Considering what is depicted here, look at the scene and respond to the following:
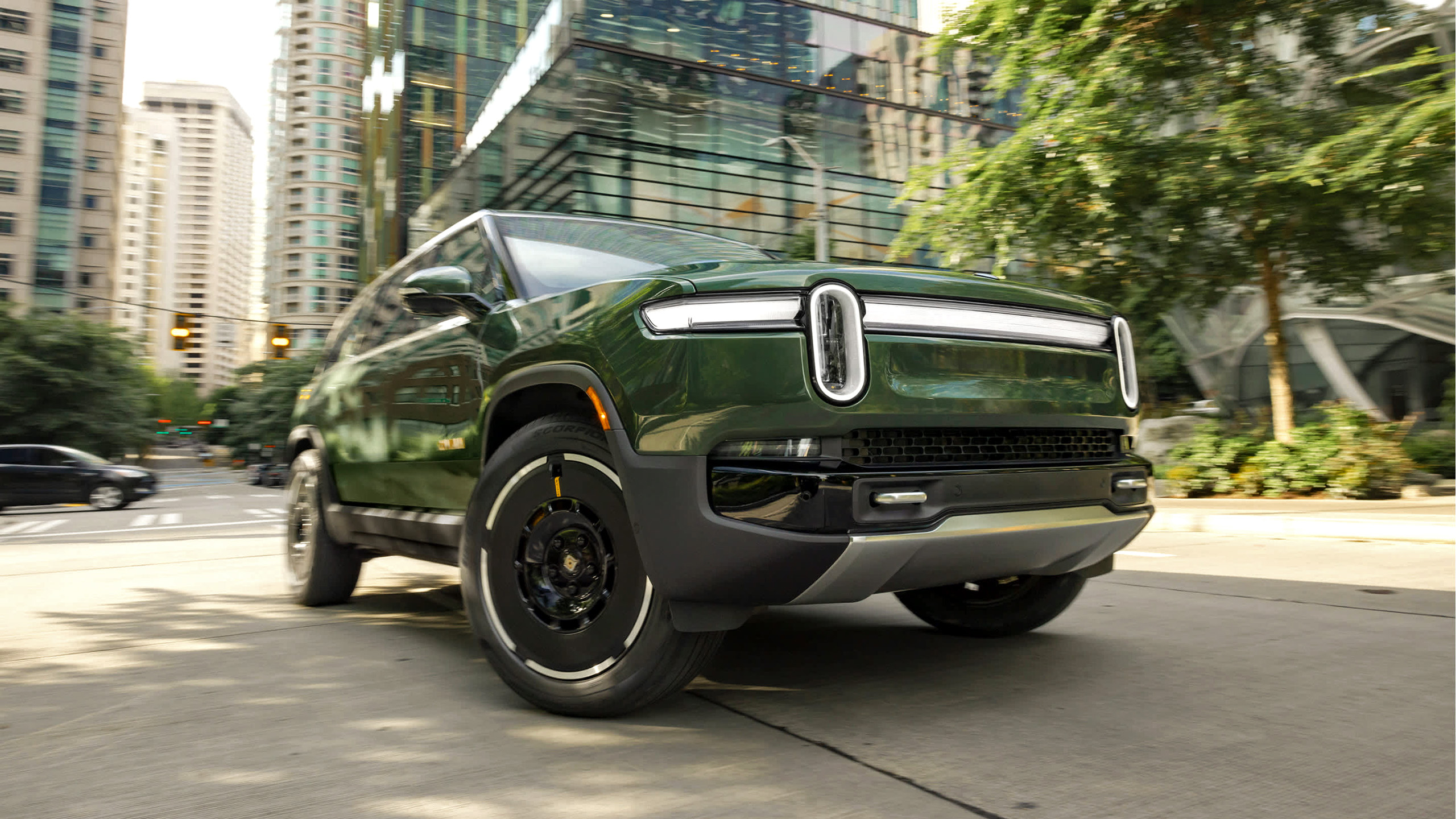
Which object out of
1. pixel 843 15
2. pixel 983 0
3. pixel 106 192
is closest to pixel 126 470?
pixel 983 0

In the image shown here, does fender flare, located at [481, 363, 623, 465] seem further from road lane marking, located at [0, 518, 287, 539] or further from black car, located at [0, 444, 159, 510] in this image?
black car, located at [0, 444, 159, 510]

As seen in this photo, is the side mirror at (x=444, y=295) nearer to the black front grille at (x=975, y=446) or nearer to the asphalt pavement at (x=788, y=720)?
the asphalt pavement at (x=788, y=720)

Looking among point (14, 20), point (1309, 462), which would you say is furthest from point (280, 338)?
point (14, 20)

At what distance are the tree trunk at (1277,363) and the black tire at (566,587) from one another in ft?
41.9

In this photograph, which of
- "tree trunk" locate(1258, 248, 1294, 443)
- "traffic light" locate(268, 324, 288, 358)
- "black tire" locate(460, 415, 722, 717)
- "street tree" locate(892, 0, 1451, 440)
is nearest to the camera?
"black tire" locate(460, 415, 722, 717)

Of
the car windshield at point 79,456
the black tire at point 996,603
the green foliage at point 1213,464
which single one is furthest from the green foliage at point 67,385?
the black tire at point 996,603

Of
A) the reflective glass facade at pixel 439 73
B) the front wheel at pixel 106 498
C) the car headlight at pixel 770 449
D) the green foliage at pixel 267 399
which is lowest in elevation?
the front wheel at pixel 106 498

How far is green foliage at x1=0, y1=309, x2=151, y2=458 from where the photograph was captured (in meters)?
37.5

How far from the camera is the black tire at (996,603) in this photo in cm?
394

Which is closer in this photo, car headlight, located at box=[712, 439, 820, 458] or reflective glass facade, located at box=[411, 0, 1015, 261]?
car headlight, located at box=[712, 439, 820, 458]

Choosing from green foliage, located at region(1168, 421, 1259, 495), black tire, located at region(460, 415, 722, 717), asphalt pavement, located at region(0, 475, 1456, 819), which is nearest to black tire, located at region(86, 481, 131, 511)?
asphalt pavement, located at region(0, 475, 1456, 819)

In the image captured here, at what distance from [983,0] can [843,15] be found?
22271 millimetres

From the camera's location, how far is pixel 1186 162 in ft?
38.6

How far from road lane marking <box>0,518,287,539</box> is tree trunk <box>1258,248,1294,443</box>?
13.2 m
